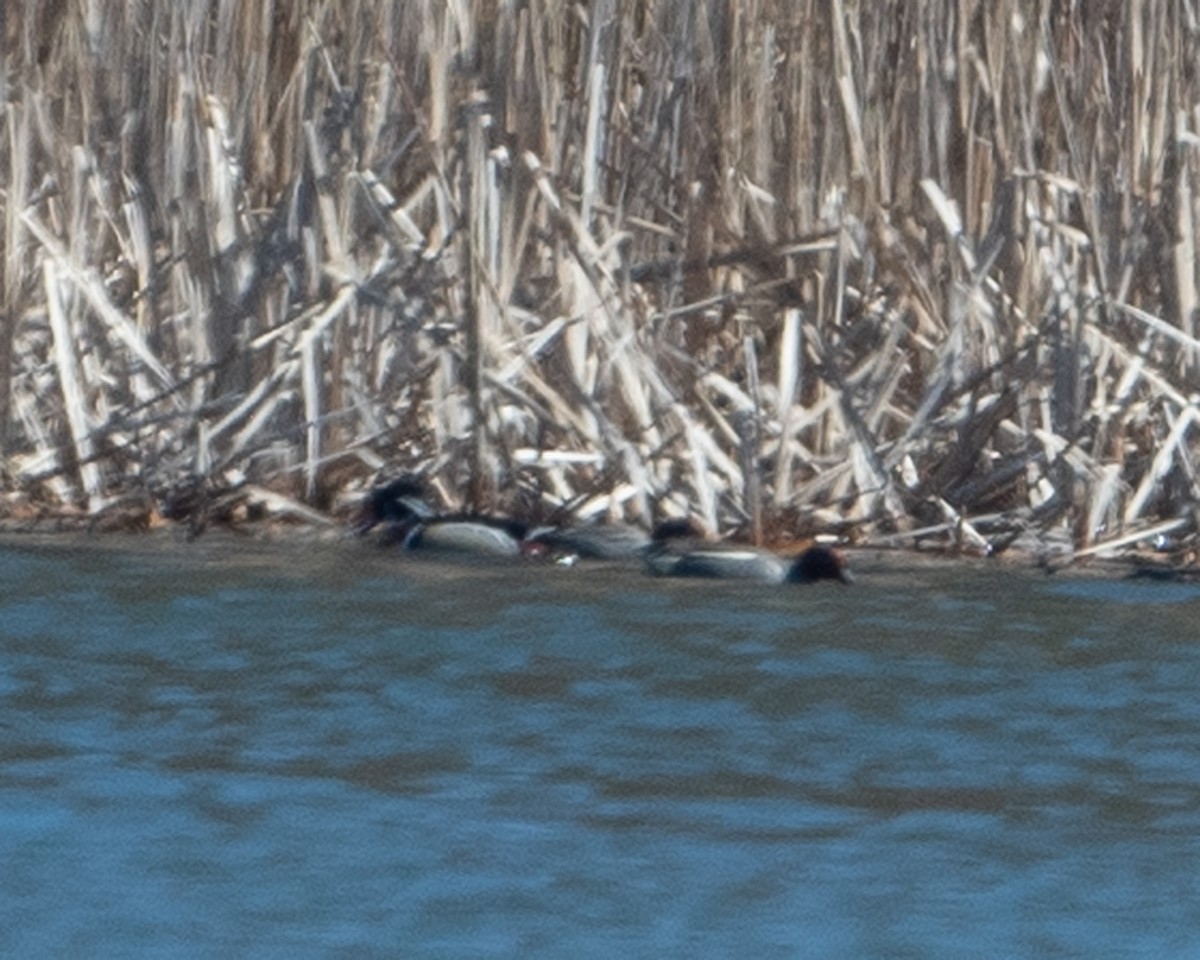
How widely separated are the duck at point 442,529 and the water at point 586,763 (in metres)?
0.09

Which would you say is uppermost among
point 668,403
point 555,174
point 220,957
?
point 555,174

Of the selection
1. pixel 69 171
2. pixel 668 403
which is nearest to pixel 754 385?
pixel 668 403

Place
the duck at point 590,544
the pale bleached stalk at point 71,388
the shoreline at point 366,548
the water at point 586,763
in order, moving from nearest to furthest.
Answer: the water at point 586,763 < the shoreline at point 366,548 < the duck at point 590,544 < the pale bleached stalk at point 71,388

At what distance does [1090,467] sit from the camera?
23.3 ft

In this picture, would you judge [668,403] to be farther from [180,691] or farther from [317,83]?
[180,691]

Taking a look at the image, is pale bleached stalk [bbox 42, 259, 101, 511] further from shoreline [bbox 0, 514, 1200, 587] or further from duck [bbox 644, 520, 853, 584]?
duck [bbox 644, 520, 853, 584]

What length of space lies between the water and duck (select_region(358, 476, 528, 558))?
9 cm

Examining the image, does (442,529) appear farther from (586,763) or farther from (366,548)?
(586,763)

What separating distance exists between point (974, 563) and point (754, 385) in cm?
67

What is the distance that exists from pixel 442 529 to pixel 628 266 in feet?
2.78

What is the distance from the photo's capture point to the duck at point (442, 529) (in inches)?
279

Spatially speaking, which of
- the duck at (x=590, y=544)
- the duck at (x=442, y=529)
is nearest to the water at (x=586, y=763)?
the duck at (x=442, y=529)

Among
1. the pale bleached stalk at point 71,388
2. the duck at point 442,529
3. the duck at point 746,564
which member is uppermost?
the pale bleached stalk at point 71,388

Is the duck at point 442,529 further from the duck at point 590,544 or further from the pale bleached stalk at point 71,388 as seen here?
the pale bleached stalk at point 71,388
